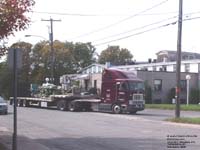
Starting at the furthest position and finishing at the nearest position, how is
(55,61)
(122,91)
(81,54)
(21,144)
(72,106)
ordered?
1. (81,54)
2. (55,61)
3. (72,106)
4. (122,91)
5. (21,144)

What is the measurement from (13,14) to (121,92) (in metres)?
26.4

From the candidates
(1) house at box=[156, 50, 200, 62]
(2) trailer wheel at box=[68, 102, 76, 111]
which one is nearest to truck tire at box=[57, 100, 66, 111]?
(2) trailer wheel at box=[68, 102, 76, 111]

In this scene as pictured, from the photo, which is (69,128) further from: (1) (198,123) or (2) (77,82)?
(2) (77,82)

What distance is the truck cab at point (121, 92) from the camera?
40.8 metres

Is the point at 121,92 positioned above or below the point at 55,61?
below

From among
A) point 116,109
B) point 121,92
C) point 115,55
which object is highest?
point 115,55

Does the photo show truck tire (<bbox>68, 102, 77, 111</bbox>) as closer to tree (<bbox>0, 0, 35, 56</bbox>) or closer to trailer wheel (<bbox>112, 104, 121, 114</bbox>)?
trailer wheel (<bbox>112, 104, 121, 114</bbox>)

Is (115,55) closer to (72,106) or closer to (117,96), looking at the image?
(72,106)

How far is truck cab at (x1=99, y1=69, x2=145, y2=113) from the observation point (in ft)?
134

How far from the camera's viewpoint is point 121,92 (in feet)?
135

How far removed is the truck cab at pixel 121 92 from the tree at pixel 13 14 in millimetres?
25689

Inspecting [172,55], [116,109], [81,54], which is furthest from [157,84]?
[81,54]

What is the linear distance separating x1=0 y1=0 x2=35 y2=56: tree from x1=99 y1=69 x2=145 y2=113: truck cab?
84.3 ft

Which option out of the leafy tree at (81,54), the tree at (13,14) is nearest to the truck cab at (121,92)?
the tree at (13,14)
